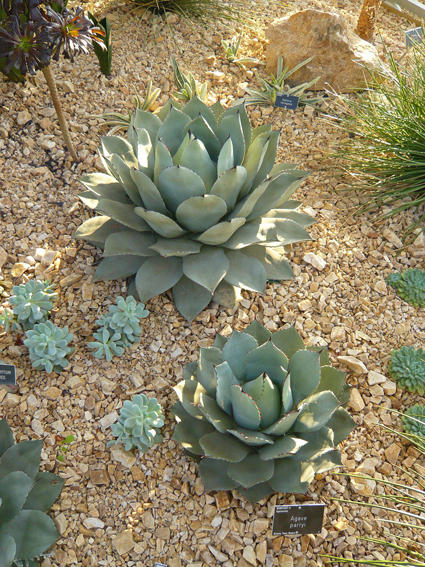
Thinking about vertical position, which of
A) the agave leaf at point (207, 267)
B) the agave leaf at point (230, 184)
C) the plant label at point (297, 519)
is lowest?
the plant label at point (297, 519)

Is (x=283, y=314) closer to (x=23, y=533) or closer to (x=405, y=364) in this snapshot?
(x=405, y=364)

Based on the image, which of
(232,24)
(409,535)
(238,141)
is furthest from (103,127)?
(409,535)

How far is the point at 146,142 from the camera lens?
2.30 metres

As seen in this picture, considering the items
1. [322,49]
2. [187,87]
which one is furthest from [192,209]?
[322,49]

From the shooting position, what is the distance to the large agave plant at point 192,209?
7.07ft

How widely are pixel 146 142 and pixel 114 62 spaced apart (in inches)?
50.8

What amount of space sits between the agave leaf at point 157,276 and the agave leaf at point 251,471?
0.76 m

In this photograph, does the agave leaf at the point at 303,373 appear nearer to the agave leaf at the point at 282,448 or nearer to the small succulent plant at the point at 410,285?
the agave leaf at the point at 282,448

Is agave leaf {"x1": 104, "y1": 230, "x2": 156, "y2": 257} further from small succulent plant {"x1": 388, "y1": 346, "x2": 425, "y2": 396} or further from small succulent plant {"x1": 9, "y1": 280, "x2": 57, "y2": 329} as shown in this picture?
A: small succulent plant {"x1": 388, "y1": 346, "x2": 425, "y2": 396}

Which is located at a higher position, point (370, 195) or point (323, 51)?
point (323, 51)

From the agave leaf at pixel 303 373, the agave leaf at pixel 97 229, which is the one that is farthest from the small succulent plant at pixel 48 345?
the agave leaf at pixel 303 373

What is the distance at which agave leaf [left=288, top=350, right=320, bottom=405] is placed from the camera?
6.15 ft

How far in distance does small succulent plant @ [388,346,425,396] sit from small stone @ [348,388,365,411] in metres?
0.20

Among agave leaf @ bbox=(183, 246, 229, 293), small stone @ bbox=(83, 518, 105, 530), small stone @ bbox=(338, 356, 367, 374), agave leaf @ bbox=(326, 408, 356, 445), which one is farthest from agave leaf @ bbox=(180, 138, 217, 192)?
small stone @ bbox=(83, 518, 105, 530)
